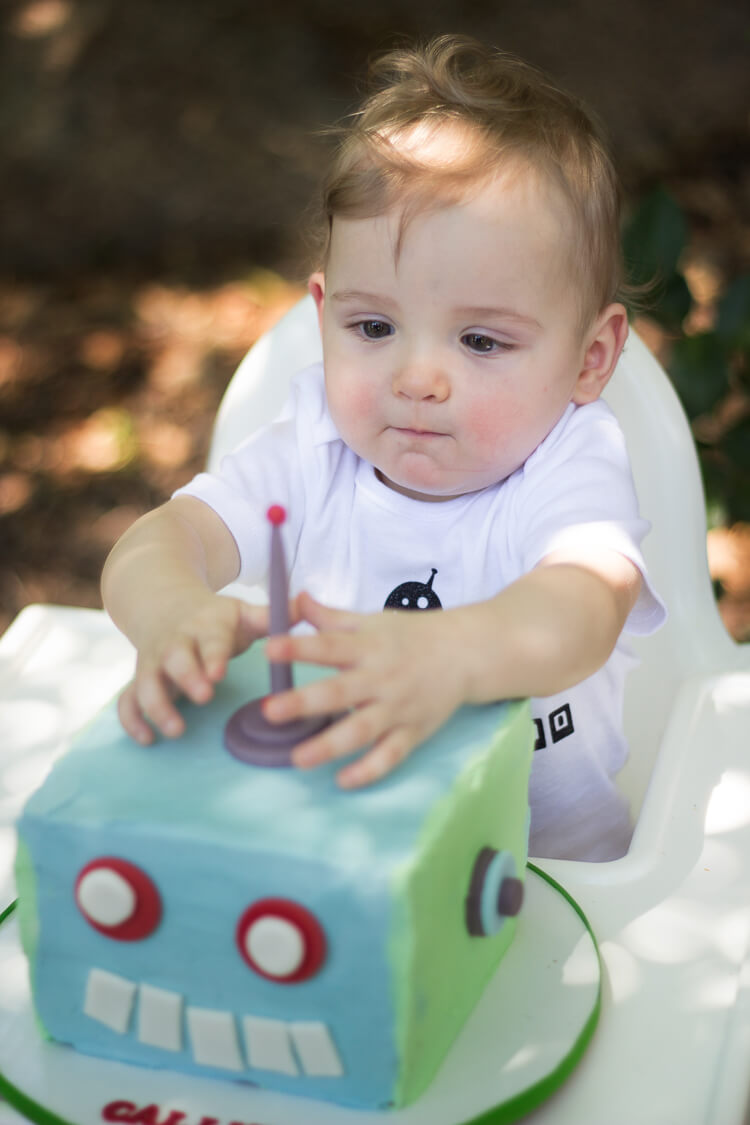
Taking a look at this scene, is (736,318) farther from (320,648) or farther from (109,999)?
(109,999)

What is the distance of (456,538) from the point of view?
1.06 m

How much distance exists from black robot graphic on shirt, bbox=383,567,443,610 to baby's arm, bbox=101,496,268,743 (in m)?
0.14

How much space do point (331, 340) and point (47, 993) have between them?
0.52 meters

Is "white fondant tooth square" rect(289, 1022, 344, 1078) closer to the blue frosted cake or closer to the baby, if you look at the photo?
the blue frosted cake

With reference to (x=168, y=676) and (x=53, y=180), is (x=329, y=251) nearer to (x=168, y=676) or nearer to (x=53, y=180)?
(x=168, y=676)

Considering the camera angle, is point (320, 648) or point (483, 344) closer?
point (320, 648)

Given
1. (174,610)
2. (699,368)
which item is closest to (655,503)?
(699,368)

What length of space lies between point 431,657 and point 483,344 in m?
0.33

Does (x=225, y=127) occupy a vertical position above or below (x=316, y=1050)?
above

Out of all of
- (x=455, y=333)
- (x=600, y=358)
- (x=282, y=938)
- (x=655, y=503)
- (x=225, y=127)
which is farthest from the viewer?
(x=225, y=127)

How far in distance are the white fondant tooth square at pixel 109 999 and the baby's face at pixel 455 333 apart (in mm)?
459

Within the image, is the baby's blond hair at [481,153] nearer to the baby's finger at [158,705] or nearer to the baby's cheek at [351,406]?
the baby's cheek at [351,406]

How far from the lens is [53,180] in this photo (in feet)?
10.3

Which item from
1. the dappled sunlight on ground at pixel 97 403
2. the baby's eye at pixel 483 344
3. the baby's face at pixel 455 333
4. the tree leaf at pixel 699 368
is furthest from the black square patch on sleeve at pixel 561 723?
the dappled sunlight on ground at pixel 97 403
